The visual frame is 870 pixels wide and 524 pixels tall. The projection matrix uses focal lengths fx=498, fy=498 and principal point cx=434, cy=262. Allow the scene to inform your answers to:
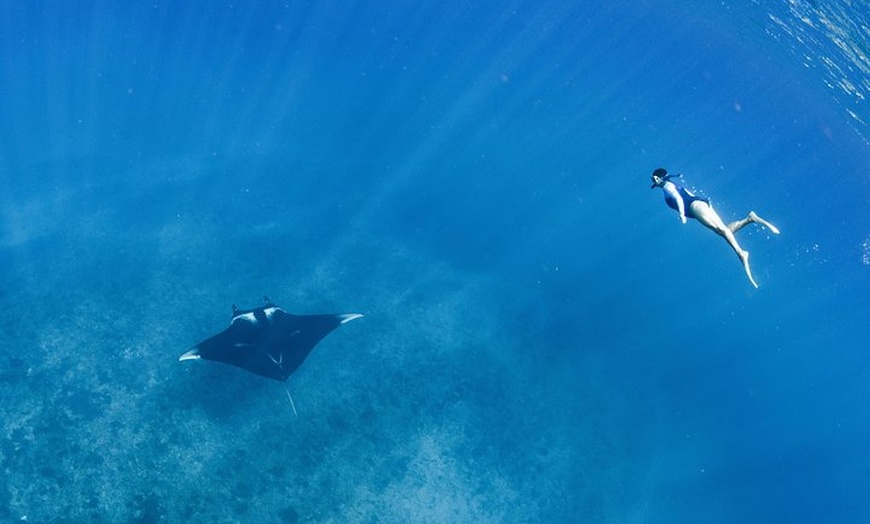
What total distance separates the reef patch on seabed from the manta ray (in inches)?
69.7

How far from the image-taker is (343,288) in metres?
16.2

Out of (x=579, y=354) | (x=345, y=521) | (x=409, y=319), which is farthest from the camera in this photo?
(x=579, y=354)

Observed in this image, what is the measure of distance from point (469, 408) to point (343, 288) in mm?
5555

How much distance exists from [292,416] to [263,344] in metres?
2.23

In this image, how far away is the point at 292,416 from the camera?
1213 cm

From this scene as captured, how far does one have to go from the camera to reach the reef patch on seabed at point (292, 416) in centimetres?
1054

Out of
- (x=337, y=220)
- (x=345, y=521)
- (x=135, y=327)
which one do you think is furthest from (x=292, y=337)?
(x=337, y=220)

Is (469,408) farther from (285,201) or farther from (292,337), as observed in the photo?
(285,201)

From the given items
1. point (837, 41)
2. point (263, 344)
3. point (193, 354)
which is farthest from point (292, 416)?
point (837, 41)

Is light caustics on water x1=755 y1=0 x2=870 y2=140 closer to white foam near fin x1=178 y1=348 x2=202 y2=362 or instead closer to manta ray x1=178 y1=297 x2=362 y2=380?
manta ray x1=178 y1=297 x2=362 y2=380

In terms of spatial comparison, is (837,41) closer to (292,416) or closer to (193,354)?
(292,416)

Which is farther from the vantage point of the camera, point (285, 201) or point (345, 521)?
point (285, 201)

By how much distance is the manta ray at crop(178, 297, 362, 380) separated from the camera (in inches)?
427

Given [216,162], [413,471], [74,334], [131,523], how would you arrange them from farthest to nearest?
[216,162], [74,334], [413,471], [131,523]
